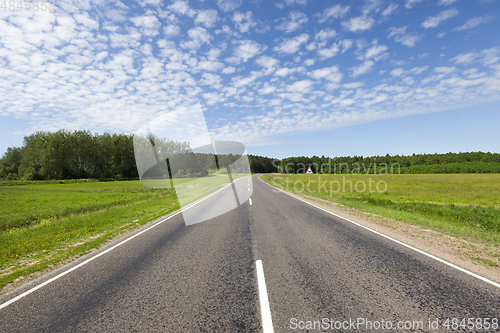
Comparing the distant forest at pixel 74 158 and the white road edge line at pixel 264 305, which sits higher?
the distant forest at pixel 74 158

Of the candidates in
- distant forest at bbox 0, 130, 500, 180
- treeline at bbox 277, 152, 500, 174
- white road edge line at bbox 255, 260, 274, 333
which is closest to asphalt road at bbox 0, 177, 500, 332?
white road edge line at bbox 255, 260, 274, 333

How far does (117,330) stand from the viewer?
268 cm

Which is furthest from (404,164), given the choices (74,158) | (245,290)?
(74,158)

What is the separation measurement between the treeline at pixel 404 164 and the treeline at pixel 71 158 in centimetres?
8394

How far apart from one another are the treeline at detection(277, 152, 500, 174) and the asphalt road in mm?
106143

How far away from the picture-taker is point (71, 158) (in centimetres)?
6412

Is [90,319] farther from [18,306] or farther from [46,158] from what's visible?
[46,158]

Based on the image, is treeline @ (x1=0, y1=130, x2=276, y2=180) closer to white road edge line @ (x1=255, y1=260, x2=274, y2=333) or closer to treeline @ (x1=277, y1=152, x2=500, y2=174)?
white road edge line @ (x1=255, y1=260, x2=274, y2=333)

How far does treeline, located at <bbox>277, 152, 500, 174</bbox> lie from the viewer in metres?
107

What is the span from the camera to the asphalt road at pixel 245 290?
2867 mm

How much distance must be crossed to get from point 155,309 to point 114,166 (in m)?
81.7

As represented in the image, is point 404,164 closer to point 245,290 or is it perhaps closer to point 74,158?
point 245,290

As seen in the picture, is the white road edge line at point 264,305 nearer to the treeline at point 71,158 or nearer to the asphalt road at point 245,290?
the asphalt road at point 245,290

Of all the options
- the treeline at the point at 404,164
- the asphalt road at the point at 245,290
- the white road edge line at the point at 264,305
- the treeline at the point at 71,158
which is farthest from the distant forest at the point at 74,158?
the white road edge line at the point at 264,305
